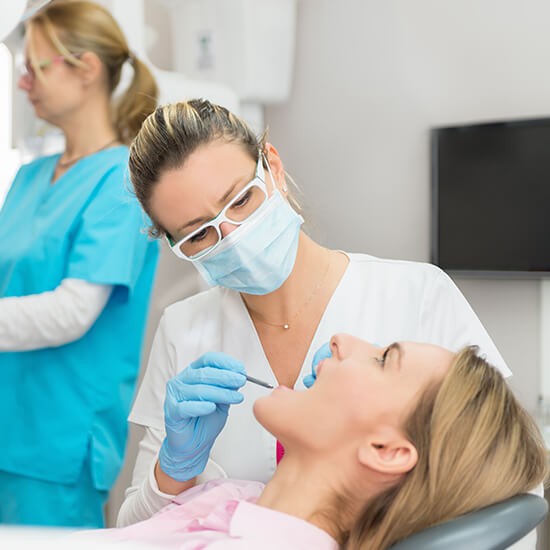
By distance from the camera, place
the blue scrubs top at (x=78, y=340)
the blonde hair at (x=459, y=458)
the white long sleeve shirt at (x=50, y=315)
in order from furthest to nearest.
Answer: the blue scrubs top at (x=78, y=340) < the white long sleeve shirt at (x=50, y=315) < the blonde hair at (x=459, y=458)

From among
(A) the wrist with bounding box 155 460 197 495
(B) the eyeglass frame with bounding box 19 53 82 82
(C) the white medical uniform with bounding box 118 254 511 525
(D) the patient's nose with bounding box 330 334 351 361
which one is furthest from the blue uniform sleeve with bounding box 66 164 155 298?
(D) the patient's nose with bounding box 330 334 351 361

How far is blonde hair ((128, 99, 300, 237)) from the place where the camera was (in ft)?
3.58

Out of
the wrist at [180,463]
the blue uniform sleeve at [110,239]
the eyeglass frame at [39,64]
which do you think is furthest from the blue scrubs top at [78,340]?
the wrist at [180,463]

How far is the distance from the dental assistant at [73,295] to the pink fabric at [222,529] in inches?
26.9

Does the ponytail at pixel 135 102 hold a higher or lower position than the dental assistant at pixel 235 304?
higher

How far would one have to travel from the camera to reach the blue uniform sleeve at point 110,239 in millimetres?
1604

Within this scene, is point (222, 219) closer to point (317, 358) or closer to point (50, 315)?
point (317, 358)

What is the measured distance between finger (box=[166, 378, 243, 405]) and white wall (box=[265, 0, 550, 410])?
3.71ft

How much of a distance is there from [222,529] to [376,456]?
0.82 feet

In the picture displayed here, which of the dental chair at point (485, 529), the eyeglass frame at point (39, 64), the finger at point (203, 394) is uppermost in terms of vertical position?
the eyeglass frame at point (39, 64)

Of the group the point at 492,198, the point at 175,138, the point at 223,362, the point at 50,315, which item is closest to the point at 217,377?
the point at 223,362

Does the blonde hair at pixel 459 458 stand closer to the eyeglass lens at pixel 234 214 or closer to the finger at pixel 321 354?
the finger at pixel 321 354

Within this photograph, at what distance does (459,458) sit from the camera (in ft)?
3.00

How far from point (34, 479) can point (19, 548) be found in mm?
1218
